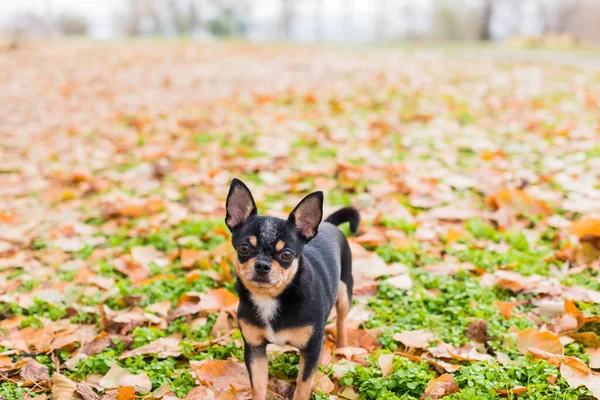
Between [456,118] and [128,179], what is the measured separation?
465 cm

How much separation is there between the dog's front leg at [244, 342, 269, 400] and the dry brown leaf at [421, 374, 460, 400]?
81 cm

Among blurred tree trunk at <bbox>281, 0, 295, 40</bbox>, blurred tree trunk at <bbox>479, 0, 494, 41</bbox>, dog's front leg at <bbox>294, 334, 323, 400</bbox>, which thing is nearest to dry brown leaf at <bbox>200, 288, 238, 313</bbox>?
dog's front leg at <bbox>294, 334, 323, 400</bbox>

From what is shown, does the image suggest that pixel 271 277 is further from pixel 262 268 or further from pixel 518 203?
pixel 518 203

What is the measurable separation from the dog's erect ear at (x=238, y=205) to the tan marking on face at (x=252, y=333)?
0.50m

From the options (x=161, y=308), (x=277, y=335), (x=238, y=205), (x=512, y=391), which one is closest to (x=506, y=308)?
(x=512, y=391)

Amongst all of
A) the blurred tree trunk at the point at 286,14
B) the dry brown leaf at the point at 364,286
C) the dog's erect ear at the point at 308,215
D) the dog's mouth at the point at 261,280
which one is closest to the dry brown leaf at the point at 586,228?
the dry brown leaf at the point at 364,286

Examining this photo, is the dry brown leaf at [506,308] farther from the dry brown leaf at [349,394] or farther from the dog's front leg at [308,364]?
the dog's front leg at [308,364]

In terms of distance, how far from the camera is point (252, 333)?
289 cm

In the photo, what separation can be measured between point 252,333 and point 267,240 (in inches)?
18.7

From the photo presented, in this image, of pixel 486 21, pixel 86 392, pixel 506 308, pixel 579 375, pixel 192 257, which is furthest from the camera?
pixel 486 21

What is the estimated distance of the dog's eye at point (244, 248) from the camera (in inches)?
111

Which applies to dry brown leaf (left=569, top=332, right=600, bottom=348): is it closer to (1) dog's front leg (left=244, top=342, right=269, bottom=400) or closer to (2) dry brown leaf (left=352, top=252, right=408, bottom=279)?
(2) dry brown leaf (left=352, top=252, right=408, bottom=279)

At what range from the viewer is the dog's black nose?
2.70 metres

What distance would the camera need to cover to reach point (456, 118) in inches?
333
